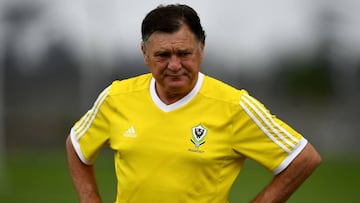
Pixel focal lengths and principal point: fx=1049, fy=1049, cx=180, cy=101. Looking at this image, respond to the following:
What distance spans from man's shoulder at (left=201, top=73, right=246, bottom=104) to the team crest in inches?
9.0

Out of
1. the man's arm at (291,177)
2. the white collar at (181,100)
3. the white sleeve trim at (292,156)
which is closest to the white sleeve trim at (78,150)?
the white collar at (181,100)

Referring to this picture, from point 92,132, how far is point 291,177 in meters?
1.46

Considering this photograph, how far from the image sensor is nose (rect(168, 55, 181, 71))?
6660mm

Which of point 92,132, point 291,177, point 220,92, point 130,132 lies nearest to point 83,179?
point 92,132

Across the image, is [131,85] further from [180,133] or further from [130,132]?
[180,133]

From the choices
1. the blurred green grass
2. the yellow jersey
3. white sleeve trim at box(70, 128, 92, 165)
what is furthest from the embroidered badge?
the blurred green grass

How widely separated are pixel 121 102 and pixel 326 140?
3663 cm

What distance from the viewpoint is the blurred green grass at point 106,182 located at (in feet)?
67.8

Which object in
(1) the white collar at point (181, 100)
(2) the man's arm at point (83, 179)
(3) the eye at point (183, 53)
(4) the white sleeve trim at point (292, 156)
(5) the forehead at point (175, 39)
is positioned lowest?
(2) the man's arm at point (83, 179)

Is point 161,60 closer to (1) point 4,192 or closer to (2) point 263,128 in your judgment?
(2) point 263,128

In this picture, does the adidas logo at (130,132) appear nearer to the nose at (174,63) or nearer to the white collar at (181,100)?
the white collar at (181,100)

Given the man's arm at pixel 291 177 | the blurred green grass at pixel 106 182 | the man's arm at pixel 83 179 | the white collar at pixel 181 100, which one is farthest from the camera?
the blurred green grass at pixel 106 182

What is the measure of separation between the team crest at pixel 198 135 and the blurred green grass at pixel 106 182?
482 inches

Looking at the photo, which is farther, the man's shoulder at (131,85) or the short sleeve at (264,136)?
the man's shoulder at (131,85)
